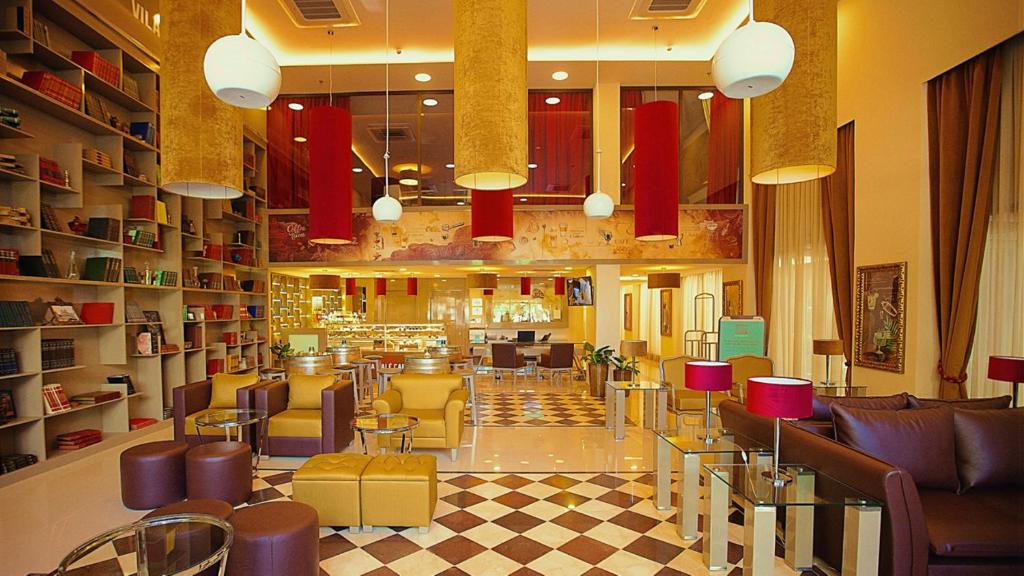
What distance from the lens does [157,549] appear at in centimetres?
238

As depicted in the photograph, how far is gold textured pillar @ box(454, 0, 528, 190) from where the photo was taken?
3.17 m

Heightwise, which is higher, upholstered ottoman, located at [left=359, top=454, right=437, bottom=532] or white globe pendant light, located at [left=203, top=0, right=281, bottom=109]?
white globe pendant light, located at [left=203, top=0, right=281, bottom=109]

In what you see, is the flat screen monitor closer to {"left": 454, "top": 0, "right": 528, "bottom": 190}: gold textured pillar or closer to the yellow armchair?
the yellow armchair

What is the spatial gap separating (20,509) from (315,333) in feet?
14.3

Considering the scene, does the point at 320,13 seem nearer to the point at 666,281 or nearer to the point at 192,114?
the point at 192,114

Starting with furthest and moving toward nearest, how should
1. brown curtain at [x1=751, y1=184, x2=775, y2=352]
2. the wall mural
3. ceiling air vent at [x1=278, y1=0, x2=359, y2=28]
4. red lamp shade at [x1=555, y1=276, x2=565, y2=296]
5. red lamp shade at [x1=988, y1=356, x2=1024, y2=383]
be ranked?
red lamp shade at [x1=555, y1=276, x2=565, y2=296] → the wall mural → brown curtain at [x1=751, y1=184, x2=775, y2=352] → ceiling air vent at [x1=278, y1=0, x2=359, y2=28] → red lamp shade at [x1=988, y1=356, x2=1024, y2=383]

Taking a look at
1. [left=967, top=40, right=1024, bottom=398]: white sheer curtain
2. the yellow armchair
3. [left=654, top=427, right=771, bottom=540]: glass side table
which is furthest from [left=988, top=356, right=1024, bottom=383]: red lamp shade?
the yellow armchair

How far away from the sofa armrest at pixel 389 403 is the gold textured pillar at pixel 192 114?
9.10 ft

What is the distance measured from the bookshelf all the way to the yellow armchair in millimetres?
3665

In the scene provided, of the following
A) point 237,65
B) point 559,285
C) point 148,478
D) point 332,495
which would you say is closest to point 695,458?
point 332,495

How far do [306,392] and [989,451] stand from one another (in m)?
6.60

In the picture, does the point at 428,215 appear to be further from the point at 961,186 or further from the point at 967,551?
the point at 967,551

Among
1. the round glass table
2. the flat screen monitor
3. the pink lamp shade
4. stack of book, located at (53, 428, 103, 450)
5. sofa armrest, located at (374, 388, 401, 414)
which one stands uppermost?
the flat screen monitor

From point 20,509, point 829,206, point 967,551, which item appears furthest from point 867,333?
point 20,509
